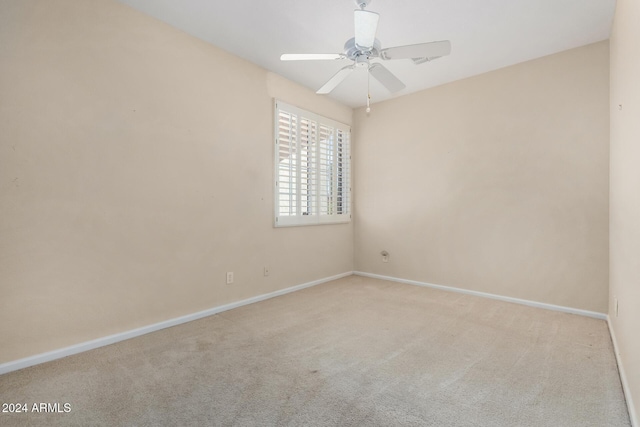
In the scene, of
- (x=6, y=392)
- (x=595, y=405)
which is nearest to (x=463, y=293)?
(x=595, y=405)

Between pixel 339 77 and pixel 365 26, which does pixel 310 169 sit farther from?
pixel 365 26

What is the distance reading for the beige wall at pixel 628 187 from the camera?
155 centimetres

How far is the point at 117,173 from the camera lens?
Result: 2.40 meters

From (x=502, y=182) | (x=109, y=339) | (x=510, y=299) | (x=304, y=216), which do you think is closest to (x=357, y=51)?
(x=304, y=216)

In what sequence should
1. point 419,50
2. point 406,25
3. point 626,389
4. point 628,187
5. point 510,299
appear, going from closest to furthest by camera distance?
1. point 626,389
2. point 628,187
3. point 419,50
4. point 406,25
5. point 510,299

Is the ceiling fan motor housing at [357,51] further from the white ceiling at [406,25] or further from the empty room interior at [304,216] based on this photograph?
the white ceiling at [406,25]

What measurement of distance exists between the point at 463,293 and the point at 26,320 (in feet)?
13.5

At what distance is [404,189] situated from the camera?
13.9 ft

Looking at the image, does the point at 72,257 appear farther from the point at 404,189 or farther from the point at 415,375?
the point at 404,189

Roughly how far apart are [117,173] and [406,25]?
2.69 metres

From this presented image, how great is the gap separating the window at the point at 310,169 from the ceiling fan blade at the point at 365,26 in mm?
1777

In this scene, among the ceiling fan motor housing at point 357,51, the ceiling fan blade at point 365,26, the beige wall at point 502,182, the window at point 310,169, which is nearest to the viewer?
the ceiling fan blade at point 365,26

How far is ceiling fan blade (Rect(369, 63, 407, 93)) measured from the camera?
2.35m

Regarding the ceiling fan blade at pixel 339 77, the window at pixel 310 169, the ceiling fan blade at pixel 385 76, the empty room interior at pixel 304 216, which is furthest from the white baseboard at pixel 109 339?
the ceiling fan blade at pixel 385 76
